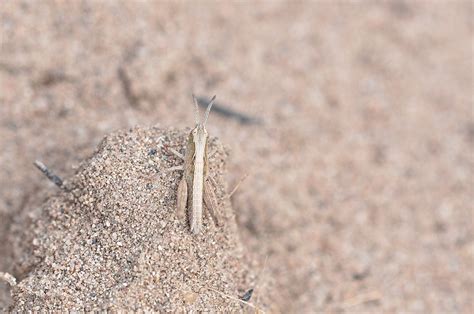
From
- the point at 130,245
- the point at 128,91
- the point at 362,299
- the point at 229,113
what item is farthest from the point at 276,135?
the point at 130,245

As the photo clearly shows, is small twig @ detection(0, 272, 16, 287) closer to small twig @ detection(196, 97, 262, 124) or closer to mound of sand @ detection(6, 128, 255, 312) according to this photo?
mound of sand @ detection(6, 128, 255, 312)

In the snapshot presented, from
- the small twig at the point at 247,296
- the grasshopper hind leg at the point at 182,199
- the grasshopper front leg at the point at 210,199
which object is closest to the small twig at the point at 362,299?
the small twig at the point at 247,296

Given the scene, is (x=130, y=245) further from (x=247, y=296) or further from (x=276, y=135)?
(x=276, y=135)

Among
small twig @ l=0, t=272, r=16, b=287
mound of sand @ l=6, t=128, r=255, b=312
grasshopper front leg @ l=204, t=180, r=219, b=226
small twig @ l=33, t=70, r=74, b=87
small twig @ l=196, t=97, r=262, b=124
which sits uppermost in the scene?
small twig @ l=196, t=97, r=262, b=124

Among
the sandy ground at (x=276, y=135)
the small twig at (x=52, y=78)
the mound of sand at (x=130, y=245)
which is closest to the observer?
the mound of sand at (x=130, y=245)

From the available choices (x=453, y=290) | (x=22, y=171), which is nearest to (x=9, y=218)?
(x=22, y=171)

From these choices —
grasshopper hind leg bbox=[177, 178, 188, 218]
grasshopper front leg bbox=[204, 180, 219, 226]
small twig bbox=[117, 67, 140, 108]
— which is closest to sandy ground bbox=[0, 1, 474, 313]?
small twig bbox=[117, 67, 140, 108]

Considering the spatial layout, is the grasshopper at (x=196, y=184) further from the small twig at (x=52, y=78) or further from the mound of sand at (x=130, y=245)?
the small twig at (x=52, y=78)

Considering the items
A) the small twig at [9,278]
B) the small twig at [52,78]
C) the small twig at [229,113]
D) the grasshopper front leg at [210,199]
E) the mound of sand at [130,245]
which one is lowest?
the small twig at [9,278]
